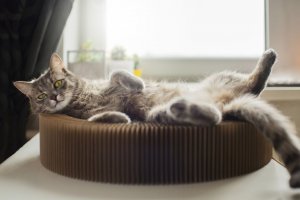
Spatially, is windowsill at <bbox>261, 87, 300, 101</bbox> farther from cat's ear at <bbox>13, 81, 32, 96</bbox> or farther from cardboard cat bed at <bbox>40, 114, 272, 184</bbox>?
cat's ear at <bbox>13, 81, 32, 96</bbox>

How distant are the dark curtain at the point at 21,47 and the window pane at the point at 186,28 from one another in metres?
0.40

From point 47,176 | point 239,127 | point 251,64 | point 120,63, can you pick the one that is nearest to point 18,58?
point 120,63

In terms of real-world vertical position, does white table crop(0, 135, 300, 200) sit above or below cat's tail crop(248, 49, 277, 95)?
below

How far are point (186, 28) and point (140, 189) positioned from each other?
104 cm

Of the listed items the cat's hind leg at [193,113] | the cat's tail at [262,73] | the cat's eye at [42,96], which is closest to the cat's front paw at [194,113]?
the cat's hind leg at [193,113]

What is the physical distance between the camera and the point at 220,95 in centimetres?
90

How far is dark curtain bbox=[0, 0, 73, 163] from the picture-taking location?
122 cm

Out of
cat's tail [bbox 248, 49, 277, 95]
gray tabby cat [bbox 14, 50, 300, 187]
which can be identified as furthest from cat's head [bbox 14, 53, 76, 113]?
cat's tail [bbox 248, 49, 277, 95]

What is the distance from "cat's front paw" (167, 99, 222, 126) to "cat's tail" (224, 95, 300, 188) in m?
0.07

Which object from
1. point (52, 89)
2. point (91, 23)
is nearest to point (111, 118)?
point (52, 89)

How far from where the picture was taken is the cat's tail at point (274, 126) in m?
0.66

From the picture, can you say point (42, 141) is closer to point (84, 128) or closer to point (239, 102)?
point (84, 128)

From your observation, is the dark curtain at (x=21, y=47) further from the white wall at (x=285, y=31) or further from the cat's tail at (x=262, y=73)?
the white wall at (x=285, y=31)

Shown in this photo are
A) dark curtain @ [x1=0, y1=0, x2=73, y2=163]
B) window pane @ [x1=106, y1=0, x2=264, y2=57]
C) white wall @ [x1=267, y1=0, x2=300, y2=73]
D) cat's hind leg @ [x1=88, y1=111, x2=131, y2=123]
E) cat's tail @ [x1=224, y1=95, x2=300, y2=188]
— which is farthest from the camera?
window pane @ [x1=106, y1=0, x2=264, y2=57]
